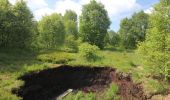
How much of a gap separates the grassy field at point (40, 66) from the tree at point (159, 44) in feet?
5.02

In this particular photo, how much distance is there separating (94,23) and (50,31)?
1272cm

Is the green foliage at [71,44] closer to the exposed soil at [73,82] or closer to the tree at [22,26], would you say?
the tree at [22,26]

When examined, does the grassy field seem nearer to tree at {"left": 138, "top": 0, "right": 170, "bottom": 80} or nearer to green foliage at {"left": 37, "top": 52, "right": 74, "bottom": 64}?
green foliage at {"left": 37, "top": 52, "right": 74, "bottom": 64}

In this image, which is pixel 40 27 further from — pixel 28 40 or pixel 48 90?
pixel 48 90

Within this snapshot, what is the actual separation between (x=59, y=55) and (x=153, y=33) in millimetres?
15174

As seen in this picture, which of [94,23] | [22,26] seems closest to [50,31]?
[22,26]

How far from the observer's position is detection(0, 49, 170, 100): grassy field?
34625 mm

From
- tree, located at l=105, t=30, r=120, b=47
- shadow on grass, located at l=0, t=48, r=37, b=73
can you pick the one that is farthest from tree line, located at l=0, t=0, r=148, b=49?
shadow on grass, located at l=0, t=48, r=37, b=73

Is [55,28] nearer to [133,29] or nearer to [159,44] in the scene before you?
[159,44]

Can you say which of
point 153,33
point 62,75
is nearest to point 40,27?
point 62,75

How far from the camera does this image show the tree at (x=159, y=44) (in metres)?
38.7

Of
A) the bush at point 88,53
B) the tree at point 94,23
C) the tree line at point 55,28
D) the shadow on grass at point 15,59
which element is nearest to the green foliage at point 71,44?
the tree line at point 55,28

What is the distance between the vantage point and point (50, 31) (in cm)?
Result: 6288

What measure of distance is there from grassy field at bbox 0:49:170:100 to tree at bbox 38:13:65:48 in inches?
414
